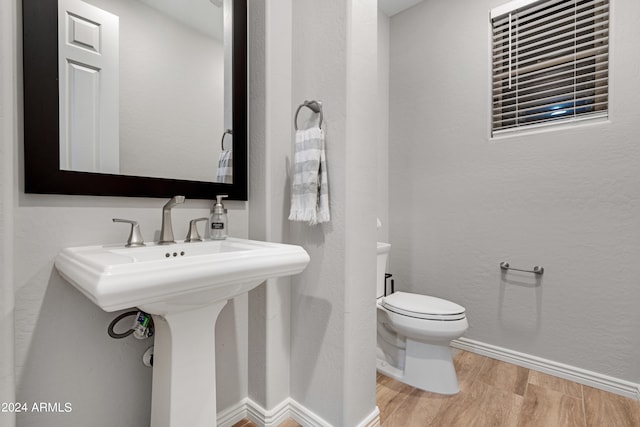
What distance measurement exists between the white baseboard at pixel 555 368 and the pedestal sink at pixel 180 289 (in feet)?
5.44

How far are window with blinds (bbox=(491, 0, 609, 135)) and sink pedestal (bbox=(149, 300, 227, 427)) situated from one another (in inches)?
80.2

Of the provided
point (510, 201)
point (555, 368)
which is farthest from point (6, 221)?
point (555, 368)

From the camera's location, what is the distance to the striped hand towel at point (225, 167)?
1.29 metres

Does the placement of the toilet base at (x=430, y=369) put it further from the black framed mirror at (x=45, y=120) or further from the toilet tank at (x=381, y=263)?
the black framed mirror at (x=45, y=120)

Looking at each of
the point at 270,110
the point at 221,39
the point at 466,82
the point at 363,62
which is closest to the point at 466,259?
the point at 466,82

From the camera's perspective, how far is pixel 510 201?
1833mm

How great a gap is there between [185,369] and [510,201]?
6.38ft

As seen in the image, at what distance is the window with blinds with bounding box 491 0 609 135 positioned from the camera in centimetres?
162

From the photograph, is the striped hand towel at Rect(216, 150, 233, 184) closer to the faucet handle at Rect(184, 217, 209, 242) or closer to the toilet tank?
the faucet handle at Rect(184, 217, 209, 242)

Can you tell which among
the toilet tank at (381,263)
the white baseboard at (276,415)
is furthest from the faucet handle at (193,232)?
the toilet tank at (381,263)

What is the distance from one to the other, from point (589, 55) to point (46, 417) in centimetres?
288

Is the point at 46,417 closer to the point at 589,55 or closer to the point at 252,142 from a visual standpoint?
the point at 252,142

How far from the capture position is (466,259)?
200cm

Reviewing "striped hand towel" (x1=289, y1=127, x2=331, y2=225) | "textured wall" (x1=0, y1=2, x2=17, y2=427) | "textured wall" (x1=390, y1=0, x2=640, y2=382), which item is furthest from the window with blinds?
"textured wall" (x1=0, y1=2, x2=17, y2=427)
